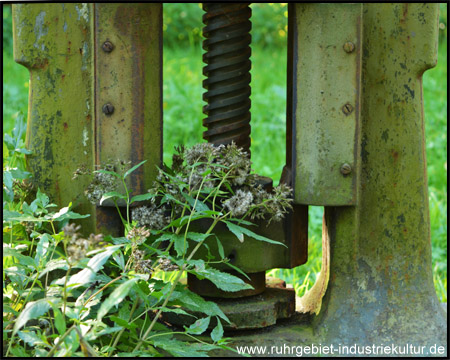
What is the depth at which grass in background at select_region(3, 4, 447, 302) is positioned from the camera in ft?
12.4

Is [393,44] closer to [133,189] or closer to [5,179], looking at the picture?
[133,189]

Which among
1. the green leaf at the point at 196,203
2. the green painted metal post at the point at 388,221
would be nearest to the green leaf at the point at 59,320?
the green leaf at the point at 196,203

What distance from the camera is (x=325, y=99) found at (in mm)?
2037

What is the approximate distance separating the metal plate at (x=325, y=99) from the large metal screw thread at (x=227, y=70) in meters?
0.20

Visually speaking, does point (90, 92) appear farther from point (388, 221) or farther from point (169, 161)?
point (169, 161)

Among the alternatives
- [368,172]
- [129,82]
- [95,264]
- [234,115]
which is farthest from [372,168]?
[95,264]

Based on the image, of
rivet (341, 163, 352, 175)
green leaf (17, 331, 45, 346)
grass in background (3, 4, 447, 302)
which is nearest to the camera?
green leaf (17, 331, 45, 346)

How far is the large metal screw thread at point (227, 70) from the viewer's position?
2170 mm

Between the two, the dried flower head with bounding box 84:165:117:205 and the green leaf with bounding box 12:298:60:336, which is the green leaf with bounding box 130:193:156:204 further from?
the green leaf with bounding box 12:298:60:336

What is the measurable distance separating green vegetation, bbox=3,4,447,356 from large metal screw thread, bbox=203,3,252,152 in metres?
0.51

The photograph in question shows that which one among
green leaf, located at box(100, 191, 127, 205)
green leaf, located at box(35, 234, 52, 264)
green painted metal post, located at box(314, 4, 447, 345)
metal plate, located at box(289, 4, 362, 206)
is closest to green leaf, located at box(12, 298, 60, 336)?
green leaf, located at box(35, 234, 52, 264)

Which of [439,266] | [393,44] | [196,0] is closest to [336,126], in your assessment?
[393,44]

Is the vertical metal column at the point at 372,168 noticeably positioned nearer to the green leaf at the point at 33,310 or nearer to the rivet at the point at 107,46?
the rivet at the point at 107,46

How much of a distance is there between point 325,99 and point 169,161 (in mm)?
2453
